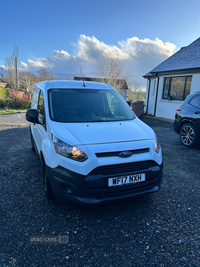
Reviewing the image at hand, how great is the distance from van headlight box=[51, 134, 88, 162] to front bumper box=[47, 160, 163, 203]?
19 centimetres

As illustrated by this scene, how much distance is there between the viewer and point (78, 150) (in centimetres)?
228

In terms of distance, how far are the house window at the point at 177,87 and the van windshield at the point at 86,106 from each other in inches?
349

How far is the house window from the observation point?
10.9m

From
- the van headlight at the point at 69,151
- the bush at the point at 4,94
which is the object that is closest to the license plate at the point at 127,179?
the van headlight at the point at 69,151

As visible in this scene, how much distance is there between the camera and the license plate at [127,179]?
2278mm

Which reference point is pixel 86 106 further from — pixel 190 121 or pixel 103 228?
pixel 190 121

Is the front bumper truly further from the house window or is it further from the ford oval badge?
the house window

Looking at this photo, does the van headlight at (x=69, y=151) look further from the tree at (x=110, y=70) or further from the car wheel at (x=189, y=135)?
the tree at (x=110, y=70)

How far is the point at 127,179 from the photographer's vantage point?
92.4 inches

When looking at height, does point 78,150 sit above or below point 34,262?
above

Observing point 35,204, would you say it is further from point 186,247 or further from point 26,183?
point 186,247

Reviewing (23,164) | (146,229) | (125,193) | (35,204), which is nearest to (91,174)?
(125,193)

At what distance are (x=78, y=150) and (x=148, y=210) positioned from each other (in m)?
1.49

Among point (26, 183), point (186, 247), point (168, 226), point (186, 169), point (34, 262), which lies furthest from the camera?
point (186, 169)
